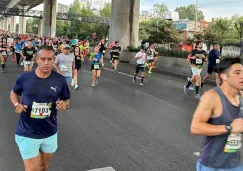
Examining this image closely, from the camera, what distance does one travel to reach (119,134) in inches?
268

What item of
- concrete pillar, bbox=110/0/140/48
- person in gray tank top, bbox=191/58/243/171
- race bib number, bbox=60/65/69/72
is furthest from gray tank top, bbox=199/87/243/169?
concrete pillar, bbox=110/0/140/48

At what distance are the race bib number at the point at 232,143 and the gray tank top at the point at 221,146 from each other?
0.03 metres

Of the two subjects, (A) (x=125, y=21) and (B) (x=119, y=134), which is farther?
(A) (x=125, y=21)

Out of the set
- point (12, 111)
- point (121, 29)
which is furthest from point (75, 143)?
point (121, 29)

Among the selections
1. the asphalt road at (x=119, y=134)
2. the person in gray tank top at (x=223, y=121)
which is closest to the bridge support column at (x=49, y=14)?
the asphalt road at (x=119, y=134)

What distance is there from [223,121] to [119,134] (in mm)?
4124

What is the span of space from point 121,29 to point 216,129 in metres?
28.7

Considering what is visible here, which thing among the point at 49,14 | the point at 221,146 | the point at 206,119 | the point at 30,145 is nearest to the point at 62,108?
the point at 30,145

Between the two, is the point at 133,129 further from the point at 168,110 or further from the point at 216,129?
the point at 216,129

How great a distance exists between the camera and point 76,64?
1327cm

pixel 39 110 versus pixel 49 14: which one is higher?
pixel 49 14

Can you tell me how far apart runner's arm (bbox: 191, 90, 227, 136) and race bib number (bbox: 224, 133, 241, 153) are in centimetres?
13

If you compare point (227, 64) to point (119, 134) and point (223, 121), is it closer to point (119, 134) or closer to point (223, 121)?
point (223, 121)

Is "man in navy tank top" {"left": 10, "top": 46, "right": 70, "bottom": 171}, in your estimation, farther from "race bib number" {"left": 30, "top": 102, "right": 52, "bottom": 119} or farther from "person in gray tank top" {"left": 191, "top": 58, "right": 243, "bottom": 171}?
"person in gray tank top" {"left": 191, "top": 58, "right": 243, "bottom": 171}
